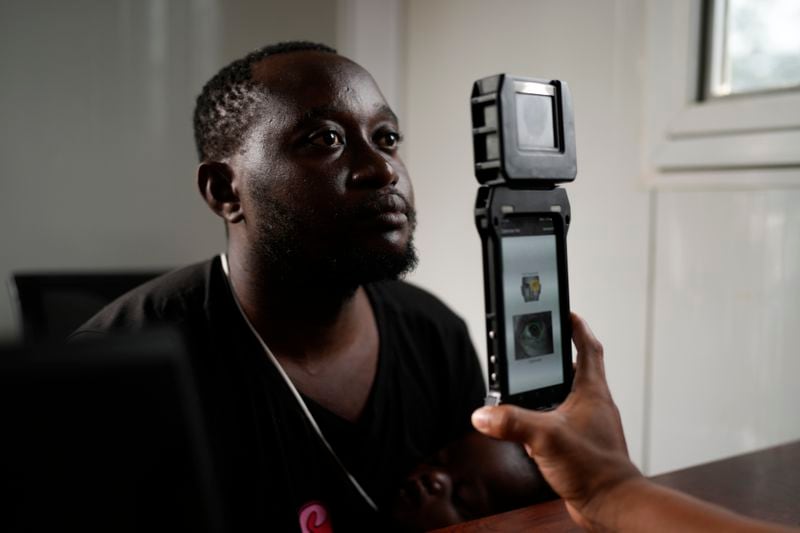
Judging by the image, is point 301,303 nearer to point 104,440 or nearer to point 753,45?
point 104,440

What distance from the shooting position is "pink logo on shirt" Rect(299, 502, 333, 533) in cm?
90

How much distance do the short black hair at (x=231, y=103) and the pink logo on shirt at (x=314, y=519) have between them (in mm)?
473

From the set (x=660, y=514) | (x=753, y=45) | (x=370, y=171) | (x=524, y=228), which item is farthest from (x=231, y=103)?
(x=753, y=45)

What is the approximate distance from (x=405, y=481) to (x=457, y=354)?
0.86 feet

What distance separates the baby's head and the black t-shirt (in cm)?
5

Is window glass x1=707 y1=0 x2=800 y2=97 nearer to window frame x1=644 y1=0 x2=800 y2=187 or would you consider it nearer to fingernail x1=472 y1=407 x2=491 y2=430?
window frame x1=644 y1=0 x2=800 y2=187

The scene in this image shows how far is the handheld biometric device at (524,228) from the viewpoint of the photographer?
0.65 meters

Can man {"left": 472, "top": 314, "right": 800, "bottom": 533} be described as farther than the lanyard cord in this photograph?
No

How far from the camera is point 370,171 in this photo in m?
0.94

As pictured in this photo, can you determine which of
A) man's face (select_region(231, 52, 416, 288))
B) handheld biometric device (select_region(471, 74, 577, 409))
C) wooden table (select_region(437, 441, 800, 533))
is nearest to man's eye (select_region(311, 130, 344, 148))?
man's face (select_region(231, 52, 416, 288))

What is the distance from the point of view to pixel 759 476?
2.99ft

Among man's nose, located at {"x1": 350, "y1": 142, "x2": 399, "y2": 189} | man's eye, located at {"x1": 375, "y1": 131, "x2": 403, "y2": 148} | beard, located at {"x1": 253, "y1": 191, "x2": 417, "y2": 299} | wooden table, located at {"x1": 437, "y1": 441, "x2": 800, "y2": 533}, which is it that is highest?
man's eye, located at {"x1": 375, "y1": 131, "x2": 403, "y2": 148}

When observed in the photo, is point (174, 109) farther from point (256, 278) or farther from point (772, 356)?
point (772, 356)

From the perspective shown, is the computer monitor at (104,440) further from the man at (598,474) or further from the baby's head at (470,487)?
the baby's head at (470,487)
